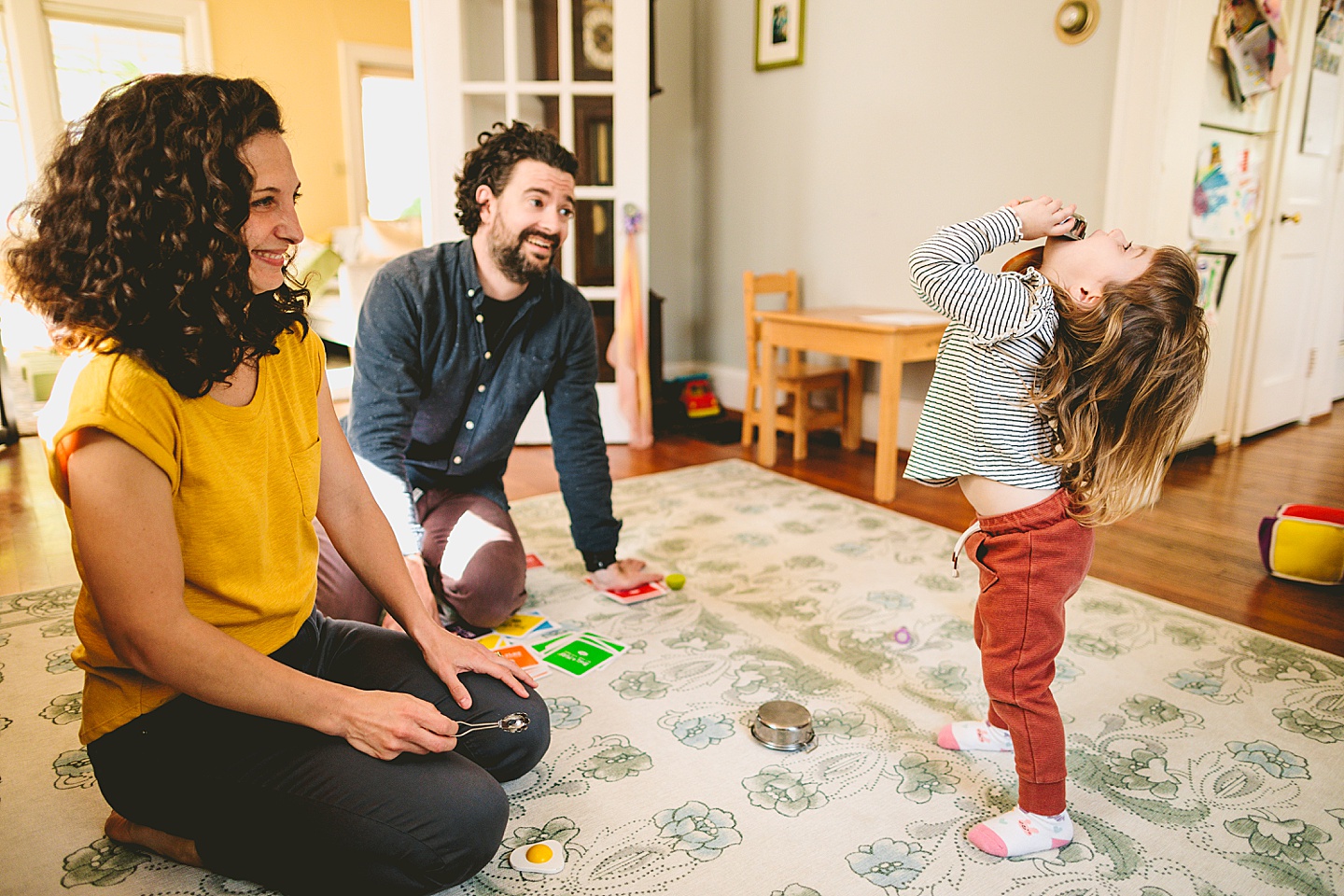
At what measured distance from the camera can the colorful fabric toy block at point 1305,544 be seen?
2.17 meters

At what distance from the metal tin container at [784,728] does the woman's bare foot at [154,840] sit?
0.85 m

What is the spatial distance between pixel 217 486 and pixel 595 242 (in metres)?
2.74

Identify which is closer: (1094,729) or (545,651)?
(1094,729)

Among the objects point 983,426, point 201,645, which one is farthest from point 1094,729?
point 201,645

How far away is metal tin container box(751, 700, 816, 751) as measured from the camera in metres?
1.48

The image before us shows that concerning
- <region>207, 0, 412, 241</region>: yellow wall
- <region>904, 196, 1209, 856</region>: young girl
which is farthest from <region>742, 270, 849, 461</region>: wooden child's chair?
<region>207, 0, 412, 241</region>: yellow wall

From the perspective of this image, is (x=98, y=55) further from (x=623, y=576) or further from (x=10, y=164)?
(x=623, y=576)

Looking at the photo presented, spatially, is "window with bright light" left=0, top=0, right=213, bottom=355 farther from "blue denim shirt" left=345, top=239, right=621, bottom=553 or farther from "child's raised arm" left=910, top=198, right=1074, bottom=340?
"child's raised arm" left=910, top=198, right=1074, bottom=340

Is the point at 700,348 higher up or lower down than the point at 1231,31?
lower down

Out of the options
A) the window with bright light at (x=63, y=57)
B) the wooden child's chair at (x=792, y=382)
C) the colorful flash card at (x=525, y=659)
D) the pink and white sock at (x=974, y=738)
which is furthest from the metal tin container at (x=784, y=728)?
the window with bright light at (x=63, y=57)

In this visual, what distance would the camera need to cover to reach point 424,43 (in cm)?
329

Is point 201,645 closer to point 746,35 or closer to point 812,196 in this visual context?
point 812,196

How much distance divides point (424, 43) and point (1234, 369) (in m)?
3.45

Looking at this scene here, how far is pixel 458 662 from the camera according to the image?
1271mm
